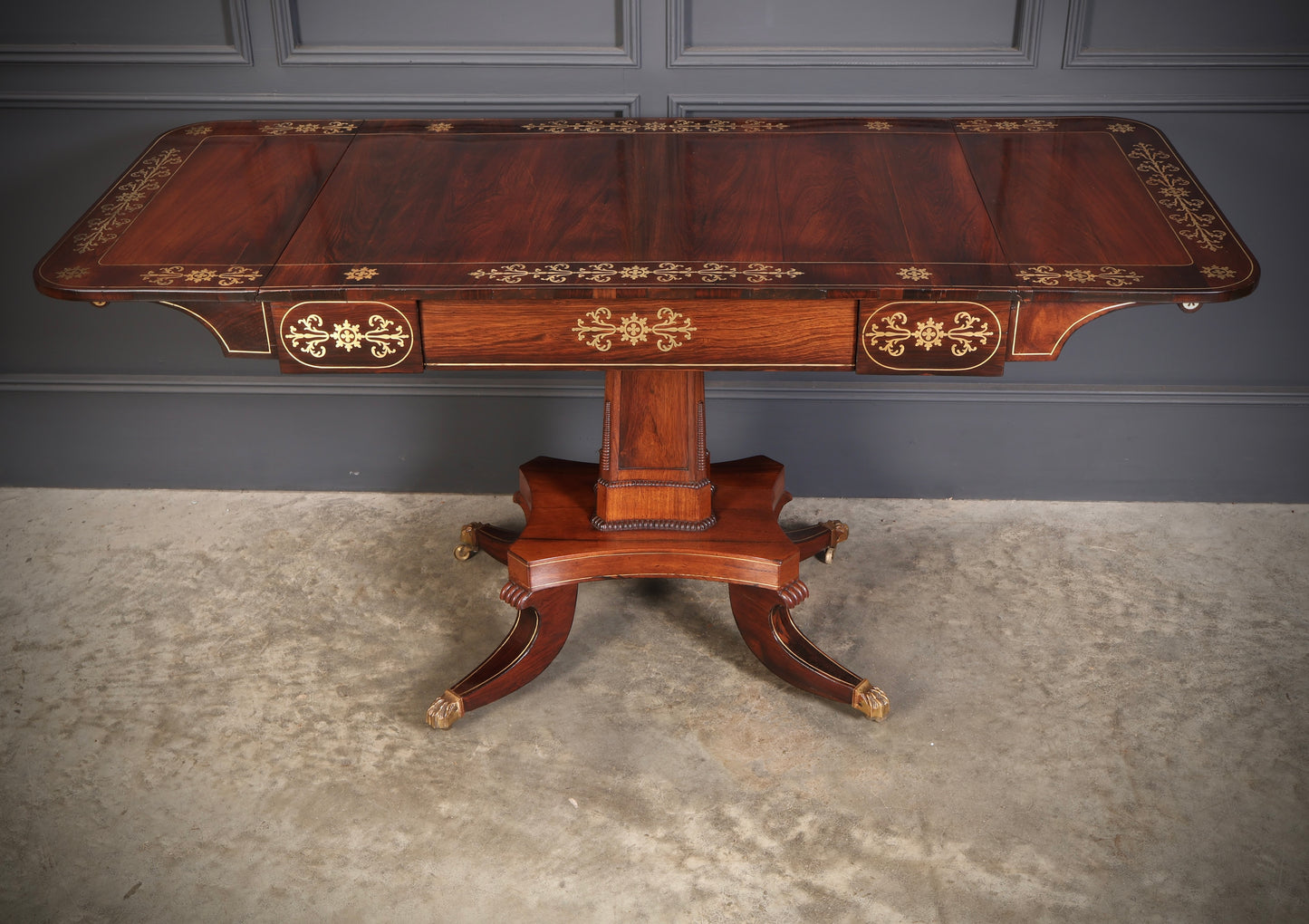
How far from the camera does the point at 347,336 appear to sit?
189 cm

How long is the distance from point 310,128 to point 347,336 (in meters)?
0.77

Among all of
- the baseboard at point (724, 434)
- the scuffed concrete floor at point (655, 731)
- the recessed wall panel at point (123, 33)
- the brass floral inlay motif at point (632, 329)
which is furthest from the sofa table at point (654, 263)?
the baseboard at point (724, 434)

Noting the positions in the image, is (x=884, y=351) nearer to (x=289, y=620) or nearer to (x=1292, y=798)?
(x=1292, y=798)

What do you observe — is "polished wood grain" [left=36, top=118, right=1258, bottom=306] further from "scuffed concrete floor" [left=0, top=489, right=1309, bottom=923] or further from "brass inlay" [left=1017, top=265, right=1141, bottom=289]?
"scuffed concrete floor" [left=0, top=489, right=1309, bottom=923]

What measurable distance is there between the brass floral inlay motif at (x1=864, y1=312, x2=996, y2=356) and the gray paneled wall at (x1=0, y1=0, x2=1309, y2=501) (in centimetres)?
104

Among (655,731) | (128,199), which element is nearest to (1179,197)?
(655,731)

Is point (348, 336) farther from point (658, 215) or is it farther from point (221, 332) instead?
point (658, 215)

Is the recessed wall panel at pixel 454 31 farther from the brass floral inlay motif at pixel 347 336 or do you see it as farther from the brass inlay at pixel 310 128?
the brass floral inlay motif at pixel 347 336

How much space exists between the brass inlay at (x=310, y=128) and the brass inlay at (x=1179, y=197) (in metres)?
1.66

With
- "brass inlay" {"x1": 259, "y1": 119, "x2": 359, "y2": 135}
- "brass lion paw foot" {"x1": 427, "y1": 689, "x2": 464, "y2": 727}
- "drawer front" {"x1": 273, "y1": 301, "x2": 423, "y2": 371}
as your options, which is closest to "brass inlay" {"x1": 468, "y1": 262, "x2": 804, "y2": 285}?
"drawer front" {"x1": 273, "y1": 301, "x2": 423, "y2": 371}

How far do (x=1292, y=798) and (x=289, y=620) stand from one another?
2160 millimetres

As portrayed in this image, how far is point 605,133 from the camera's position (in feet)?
7.88

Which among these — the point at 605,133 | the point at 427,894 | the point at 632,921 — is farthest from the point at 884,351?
the point at 427,894

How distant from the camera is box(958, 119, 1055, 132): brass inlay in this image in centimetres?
236
